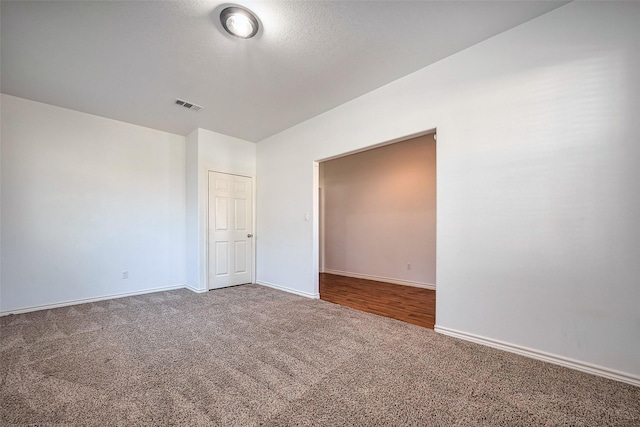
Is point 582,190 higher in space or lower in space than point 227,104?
lower

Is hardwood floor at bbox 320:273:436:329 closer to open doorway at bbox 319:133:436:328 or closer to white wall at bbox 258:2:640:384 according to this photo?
open doorway at bbox 319:133:436:328

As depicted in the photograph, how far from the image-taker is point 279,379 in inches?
69.0

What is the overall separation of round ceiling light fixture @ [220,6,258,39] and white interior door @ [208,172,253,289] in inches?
104

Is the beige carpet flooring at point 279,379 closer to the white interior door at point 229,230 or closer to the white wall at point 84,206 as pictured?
the white wall at point 84,206

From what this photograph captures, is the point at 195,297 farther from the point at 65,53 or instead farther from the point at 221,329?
the point at 65,53

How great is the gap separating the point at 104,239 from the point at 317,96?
362 cm

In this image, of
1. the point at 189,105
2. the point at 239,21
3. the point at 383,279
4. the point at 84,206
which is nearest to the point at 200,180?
the point at 189,105

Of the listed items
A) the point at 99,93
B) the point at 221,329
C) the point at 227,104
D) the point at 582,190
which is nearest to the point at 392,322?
the point at 221,329

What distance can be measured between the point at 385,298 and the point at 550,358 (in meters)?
2.04

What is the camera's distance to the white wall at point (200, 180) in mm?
4113

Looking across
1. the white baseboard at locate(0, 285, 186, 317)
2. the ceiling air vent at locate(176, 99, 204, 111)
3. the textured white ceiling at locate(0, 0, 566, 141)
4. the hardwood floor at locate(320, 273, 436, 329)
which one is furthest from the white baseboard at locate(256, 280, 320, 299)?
the ceiling air vent at locate(176, 99, 204, 111)

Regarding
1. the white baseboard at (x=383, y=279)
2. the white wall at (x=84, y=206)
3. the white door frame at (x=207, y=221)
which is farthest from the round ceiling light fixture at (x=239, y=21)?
the white baseboard at (x=383, y=279)

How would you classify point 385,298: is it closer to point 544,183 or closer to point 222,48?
point 544,183

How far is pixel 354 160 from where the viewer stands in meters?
5.60
